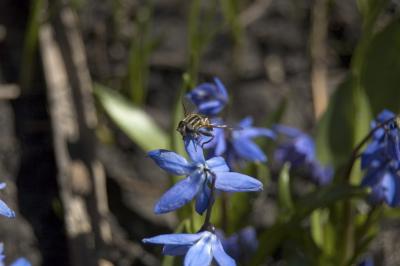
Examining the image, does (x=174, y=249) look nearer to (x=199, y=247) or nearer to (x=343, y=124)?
(x=199, y=247)

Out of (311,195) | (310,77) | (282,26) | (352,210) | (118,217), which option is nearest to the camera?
(311,195)

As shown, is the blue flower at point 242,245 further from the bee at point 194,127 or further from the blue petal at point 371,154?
the bee at point 194,127

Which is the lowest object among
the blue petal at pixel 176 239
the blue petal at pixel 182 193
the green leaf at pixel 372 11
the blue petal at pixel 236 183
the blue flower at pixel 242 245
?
the blue flower at pixel 242 245

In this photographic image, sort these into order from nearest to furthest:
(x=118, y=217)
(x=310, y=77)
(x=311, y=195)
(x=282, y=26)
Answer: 1. (x=311, y=195)
2. (x=118, y=217)
3. (x=310, y=77)
4. (x=282, y=26)

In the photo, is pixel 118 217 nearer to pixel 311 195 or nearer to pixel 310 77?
pixel 311 195

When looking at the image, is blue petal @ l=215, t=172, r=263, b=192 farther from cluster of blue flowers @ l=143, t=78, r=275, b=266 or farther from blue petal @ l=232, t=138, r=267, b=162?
blue petal @ l=232, t=138, r=267, b=162

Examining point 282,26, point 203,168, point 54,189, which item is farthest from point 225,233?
point 282,26

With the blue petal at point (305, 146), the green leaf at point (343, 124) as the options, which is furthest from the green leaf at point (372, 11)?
the blue petal at point (305, 146)
